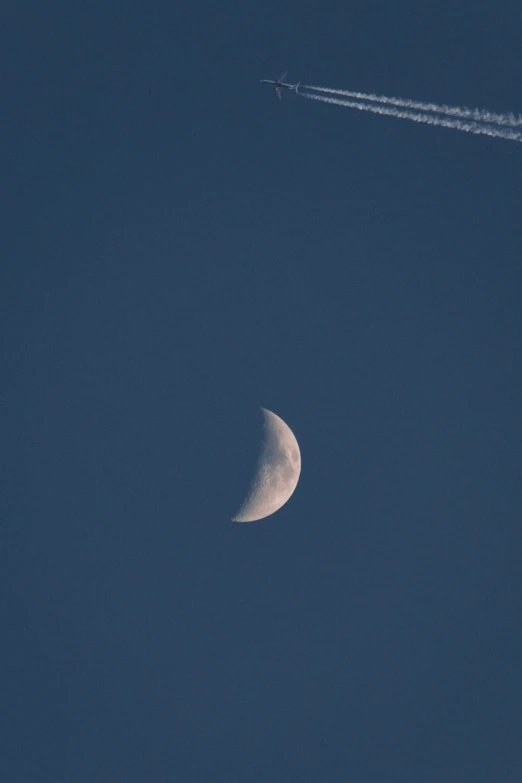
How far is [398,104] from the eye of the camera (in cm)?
4703

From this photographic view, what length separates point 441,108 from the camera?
46.9 metres

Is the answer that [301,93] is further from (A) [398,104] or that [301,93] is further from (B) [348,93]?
(A) [398,104]

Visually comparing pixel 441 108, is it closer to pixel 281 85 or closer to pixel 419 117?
pixel 419 117

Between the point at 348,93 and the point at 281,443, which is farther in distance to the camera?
the point at 348,93

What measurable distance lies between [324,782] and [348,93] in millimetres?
52530

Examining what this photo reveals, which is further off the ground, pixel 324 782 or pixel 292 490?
pixel 292 490

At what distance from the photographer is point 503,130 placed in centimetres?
4572

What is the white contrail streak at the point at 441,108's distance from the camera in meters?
46.1

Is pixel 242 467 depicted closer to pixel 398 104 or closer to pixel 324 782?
pixel 324 782

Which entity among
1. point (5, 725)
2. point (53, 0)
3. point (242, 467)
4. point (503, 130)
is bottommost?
point (5, 725)

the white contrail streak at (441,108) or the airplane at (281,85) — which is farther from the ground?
the white contrail streak at (441,108)

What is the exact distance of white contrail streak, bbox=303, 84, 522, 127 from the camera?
4606 cm

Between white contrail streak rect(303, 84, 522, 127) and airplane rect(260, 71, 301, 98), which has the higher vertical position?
white contrail streak rect(303, 84, 522, 127)

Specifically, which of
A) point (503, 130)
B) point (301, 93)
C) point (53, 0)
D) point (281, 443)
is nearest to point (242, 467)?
point (281, 443)
